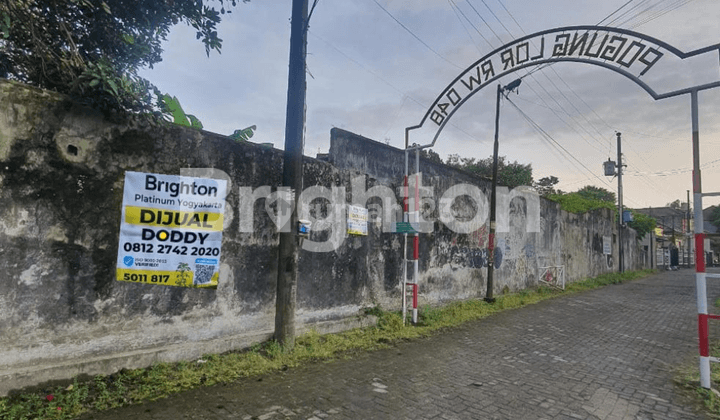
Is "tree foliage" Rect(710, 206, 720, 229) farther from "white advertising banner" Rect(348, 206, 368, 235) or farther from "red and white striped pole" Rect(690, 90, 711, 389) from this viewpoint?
"white advertising banner" Rect(348, 206, 368, 235)

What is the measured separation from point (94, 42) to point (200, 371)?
399 centimetres

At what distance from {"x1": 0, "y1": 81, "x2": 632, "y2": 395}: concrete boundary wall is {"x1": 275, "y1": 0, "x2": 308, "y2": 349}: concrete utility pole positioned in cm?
26

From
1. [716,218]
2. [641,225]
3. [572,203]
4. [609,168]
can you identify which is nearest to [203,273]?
[572,203]

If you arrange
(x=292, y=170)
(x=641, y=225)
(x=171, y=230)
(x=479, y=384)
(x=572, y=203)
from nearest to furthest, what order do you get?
(x=479, y=384), (x=171, y=230), (x=292, y=170), (x=572, y=203), (x=641, y=225)

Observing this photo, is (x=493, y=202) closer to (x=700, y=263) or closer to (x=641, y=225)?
(x=700, y=263)

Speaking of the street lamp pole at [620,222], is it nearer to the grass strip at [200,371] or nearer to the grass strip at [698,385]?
the grass strip at [698,385]

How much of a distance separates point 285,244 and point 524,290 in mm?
9562

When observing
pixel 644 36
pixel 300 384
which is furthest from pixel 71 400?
pixel 644 36

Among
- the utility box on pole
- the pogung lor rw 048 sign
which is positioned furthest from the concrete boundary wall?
the utility box on pole

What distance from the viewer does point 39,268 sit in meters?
3.63

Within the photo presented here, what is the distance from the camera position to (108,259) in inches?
160

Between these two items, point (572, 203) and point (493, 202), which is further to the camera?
point (572, 203)

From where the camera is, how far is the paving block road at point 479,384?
365cm

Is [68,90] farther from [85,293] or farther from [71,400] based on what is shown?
[71,400]
